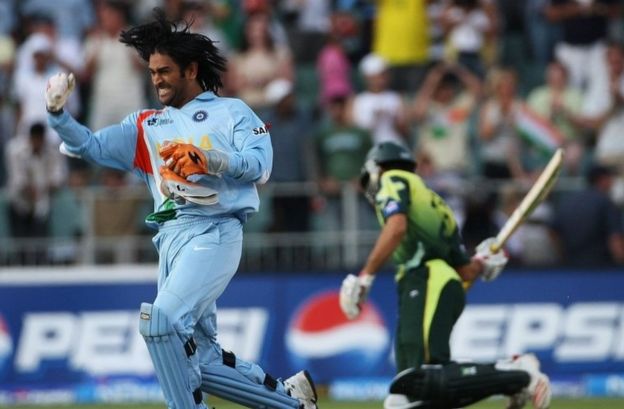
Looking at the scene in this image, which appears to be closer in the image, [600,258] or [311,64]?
[600,258]

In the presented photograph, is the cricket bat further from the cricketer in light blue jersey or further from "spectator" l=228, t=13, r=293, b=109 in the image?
"spectator" l=228, t=13, r=293, b=109

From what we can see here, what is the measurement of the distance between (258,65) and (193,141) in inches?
337

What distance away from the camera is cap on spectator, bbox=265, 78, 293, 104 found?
644 inches

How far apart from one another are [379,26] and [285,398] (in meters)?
9.06

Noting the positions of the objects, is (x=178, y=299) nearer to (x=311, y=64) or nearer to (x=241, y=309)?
(x=241, y=309)

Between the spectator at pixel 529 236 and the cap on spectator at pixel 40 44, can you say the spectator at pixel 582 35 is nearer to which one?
the spectator at pixel 529 236

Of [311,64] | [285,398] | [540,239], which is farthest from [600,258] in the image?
[285,398]

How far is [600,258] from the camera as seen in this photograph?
1548 centimetres

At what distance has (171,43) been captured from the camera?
8766 millimetres

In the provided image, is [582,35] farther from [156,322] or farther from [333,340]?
[156,322]

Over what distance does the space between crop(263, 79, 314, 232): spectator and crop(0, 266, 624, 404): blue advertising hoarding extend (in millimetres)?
712

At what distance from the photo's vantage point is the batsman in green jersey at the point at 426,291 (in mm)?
9500

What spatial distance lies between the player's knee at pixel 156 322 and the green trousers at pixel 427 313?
2178 mm

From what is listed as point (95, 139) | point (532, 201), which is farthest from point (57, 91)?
point (532, 201)
